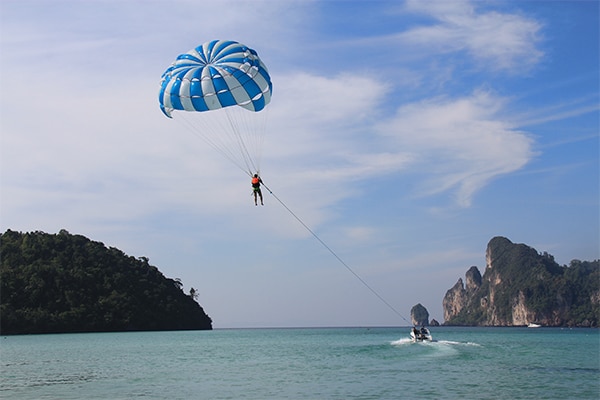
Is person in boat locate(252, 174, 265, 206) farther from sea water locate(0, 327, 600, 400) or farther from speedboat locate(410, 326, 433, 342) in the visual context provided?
speedboat locate(410, 326, 433, 342)

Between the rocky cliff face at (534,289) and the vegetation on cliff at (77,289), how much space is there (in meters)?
87.2

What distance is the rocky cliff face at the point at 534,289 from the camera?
141 m

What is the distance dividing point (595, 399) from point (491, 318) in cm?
15336

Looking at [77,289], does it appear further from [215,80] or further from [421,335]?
[215,80]

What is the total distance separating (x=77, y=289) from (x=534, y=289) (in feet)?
355

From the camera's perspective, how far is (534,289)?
482ft

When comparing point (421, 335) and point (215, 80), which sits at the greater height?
point (215, 80)

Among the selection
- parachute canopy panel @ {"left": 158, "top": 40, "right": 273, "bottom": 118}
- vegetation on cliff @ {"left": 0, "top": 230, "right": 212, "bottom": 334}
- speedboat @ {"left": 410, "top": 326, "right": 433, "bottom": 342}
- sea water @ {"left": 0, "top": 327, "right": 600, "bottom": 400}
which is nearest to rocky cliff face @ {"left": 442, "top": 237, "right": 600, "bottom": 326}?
vegetation on cliff @ {"left": 0, "top": 230, "right": 212, "bottom": 334}

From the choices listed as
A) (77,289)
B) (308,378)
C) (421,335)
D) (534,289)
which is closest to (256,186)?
(308,378)

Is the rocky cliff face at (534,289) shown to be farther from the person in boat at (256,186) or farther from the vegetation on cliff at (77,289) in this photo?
the person in boat at (256,186)

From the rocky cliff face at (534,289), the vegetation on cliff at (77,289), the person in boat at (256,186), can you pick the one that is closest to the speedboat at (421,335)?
the person in boat at (256,186)

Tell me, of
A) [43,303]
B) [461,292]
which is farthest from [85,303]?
[461,292]

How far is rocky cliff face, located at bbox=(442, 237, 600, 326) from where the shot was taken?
14138 centimetres

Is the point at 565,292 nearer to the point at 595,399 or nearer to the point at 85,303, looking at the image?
the point at 85,303
